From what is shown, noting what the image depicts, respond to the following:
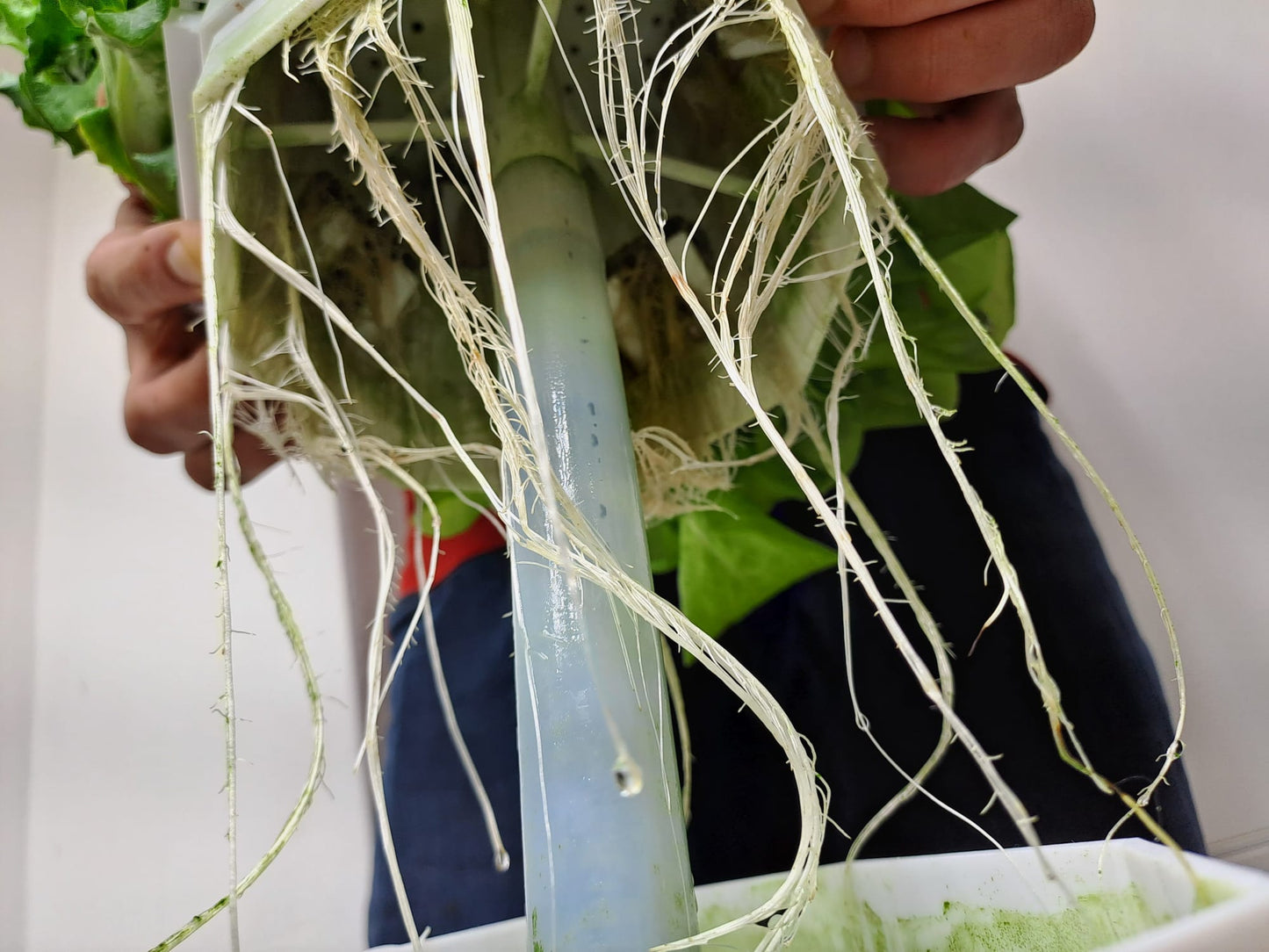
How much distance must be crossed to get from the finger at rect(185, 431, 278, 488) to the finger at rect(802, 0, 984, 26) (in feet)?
1.10

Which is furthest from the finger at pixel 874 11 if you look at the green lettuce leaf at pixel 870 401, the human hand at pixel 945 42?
the green lettuce leaf at pixel 870 401

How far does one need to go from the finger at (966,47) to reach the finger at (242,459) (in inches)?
13.5

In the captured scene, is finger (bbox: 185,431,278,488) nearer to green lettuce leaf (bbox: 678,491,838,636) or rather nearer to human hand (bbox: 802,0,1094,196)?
green lettuce leaf (bbox: 678,491,838,636)

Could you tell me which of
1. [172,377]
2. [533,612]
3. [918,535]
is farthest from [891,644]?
[172,377]

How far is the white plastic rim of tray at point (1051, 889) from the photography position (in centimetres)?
14

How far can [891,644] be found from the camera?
494 mm

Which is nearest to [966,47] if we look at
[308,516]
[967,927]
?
[967,927]

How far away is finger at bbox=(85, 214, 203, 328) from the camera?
0.37 m

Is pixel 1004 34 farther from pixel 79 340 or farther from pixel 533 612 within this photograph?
pixel 79 340

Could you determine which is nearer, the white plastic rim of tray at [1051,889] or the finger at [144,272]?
the white plastic rim of tray at [1051,889]

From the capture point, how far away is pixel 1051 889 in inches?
9.7

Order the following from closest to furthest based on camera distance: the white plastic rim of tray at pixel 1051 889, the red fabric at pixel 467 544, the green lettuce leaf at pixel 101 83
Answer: the white plastic rim of tray at pixel 1051 889 → the green lettuce leaf at pixel 101 83 → the red fabric at pixel 467 544

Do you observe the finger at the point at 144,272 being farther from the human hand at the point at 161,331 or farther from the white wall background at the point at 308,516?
the white wall background at the point at 308,516

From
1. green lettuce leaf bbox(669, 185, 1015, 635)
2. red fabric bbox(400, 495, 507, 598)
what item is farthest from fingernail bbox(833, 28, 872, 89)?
red fabric bbox(400, 495, 507, 598)
